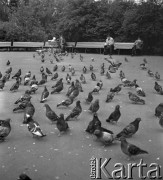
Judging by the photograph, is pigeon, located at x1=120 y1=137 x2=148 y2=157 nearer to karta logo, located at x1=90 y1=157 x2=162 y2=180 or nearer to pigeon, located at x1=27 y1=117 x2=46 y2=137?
karta logo, located at x1=90 y1=157 x2=162 y2=180

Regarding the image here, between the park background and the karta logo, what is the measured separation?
2163cm

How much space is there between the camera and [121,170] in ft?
22.4

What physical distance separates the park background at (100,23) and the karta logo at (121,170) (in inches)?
852

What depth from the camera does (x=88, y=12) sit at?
3128 cm

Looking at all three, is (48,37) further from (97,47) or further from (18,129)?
(18,129)

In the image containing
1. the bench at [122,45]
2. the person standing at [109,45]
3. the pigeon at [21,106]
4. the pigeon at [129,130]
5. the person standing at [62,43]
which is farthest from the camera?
the person standing at [62,43]

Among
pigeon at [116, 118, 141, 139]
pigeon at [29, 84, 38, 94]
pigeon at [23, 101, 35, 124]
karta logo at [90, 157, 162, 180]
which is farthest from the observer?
pigeon at [29, 84, 38, 94]

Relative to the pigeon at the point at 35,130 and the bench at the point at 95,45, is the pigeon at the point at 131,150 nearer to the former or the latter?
the pigeon at the point at 35,130

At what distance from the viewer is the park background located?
27.7 meters

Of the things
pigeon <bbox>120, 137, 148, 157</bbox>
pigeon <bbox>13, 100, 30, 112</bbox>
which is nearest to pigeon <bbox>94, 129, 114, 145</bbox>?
pigeon <bbox>120, 137, 148, 157</bbox>

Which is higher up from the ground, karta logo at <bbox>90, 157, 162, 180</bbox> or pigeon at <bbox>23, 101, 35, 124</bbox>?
pigeon at <bbox>23, 101, 35, 124</bbox>

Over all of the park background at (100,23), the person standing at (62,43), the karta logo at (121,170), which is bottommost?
the karta logo at (121,170)

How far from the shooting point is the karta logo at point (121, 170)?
260 inches

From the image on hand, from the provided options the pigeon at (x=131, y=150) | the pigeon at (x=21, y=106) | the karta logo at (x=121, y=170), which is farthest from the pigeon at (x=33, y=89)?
the pigeon at (x=131, y=150)
